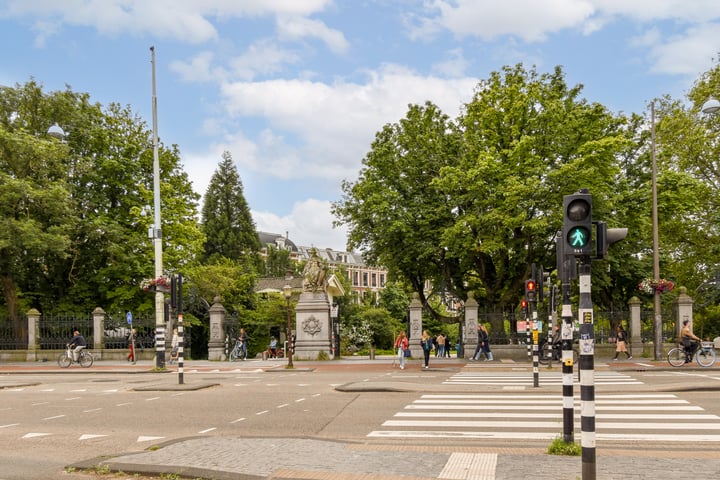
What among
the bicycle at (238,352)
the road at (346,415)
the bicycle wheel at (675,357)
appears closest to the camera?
the road at (346,415)

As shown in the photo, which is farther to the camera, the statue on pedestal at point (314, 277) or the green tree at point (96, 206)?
the green tree at point (96, 206)

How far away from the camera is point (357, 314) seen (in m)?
65.1

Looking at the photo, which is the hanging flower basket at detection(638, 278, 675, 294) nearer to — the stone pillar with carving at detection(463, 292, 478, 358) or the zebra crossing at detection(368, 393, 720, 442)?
the stone pillar with carving at detection(463, 292, 478, 358)

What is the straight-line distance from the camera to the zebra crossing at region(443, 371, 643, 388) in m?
18.5

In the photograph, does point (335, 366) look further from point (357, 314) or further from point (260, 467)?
point (357, 314)

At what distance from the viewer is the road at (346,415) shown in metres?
9.68

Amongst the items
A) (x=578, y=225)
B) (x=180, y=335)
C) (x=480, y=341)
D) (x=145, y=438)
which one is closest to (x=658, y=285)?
(x=480, y=341)

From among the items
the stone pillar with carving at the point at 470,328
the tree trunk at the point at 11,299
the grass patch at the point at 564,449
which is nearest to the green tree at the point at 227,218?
the tree trunk at the point at 11,299

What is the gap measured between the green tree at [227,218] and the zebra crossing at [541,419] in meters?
63.9

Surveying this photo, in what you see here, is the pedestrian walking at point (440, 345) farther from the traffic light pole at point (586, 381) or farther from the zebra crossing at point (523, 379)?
the traffic light pole at point (586, 381)

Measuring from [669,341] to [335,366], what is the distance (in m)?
15.7

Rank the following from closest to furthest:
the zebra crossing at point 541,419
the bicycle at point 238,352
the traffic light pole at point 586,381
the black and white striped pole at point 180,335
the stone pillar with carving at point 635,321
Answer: the traffic light pole at point 586,381, the zebra crossing at point 541,419, the black and white striped pole at point 180,335, the stone pillar with carving at point 635,321, the bicycle at point 238,352

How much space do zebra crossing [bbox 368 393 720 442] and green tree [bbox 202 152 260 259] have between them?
6394 cm

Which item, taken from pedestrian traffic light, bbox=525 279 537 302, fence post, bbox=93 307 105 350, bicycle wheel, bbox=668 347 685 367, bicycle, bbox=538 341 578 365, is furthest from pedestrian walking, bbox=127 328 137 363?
bicycle wheel, bbox=668 347 685 367
